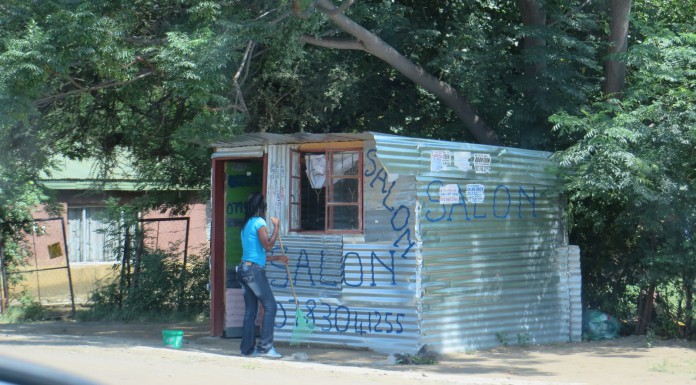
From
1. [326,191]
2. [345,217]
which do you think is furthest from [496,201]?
[326,191]

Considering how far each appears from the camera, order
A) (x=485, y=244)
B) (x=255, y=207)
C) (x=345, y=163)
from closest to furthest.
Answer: (x=255, y=207) → (x=345, y=163) → (x=485, y=244)

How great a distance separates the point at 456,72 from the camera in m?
12.9

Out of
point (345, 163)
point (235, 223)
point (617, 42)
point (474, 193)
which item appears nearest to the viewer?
point (345, 163)

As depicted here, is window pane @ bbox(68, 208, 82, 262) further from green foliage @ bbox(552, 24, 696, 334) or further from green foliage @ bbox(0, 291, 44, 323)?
green foliage @ bbox(552, 24, 696, 334)

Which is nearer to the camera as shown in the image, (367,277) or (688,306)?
(367,277)

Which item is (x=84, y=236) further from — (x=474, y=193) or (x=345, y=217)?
(x=474, y=193)

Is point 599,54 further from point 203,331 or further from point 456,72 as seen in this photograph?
point 203,331

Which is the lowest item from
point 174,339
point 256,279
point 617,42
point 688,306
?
point 174,339

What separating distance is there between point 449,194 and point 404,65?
2.85 meters

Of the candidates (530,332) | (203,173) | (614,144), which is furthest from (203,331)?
(614,144)

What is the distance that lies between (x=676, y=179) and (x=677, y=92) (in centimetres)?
115

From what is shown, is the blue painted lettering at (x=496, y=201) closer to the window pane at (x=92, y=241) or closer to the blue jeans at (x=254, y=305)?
the blue jeans at (x=254, y=305)

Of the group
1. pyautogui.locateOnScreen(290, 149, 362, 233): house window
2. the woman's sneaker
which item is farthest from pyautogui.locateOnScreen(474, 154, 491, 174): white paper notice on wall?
the woman's sneaker

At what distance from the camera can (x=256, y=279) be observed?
998 cm
